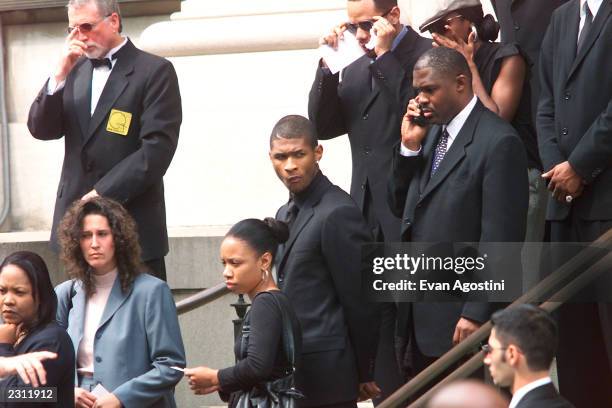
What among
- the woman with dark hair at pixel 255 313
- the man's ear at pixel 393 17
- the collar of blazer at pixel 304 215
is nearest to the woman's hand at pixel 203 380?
the woman with dark hair at pixel 255 313

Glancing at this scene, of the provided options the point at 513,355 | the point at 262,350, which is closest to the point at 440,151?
the point at 262,350

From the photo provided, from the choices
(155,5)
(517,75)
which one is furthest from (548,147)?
(155,5)

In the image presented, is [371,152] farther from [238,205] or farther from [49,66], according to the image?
[49,66]

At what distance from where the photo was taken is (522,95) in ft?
24.1

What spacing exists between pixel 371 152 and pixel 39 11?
15.0ft

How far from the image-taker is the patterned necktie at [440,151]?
6633 mm

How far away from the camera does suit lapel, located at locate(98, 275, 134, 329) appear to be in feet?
21.6

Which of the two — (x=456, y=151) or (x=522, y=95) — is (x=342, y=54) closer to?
(x=522, y=95)

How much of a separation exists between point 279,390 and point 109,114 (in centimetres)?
199

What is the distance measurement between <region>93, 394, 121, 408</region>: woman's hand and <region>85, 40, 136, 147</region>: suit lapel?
1.66 metres

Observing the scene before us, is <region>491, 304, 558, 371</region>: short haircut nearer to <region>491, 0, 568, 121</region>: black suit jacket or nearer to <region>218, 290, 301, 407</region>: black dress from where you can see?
<region>218, 290, 301, 407</region>: black dress

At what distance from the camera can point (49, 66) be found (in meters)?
11.1

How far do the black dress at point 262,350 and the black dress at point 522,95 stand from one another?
161 cm

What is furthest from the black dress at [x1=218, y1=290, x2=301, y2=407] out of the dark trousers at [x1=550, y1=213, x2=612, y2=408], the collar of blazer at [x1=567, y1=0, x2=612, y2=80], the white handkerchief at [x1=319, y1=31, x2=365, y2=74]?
the collar of blazer at [x1=567, y1=0, x2=612, y2=80]
